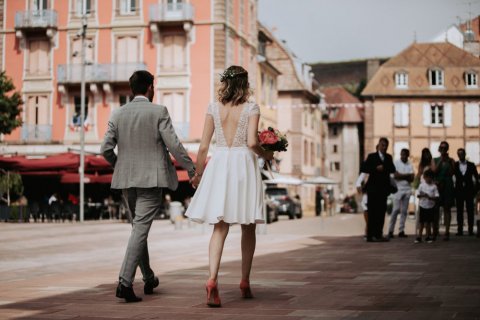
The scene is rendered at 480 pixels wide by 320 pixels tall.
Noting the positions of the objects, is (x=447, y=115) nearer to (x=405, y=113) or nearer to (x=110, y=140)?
(x=405, y=113)

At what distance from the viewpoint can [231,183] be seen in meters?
7.49

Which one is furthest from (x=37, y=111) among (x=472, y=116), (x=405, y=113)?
(x=405, y=113)

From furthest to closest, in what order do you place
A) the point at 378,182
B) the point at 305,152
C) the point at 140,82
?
the point at 305,152 → the point at 378,182 → the point at 140,82

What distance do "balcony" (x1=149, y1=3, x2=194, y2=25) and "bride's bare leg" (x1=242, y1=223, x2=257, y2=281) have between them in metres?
40.4

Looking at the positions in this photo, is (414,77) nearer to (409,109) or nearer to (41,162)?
(409,109)

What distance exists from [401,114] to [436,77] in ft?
56.6

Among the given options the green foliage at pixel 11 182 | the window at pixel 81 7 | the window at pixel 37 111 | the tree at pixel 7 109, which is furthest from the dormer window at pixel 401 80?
the green foliage at pixel 11 182

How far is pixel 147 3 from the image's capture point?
48.3 m

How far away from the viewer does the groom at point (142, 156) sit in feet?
25.5

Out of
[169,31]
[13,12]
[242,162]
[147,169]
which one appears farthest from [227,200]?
[13,12]

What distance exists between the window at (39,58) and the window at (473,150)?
997 inches

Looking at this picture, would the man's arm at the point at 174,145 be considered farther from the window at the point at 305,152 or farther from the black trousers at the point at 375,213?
the window at the point at 305,152

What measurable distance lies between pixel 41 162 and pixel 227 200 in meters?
28.1

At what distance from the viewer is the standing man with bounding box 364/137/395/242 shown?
17.1 m
